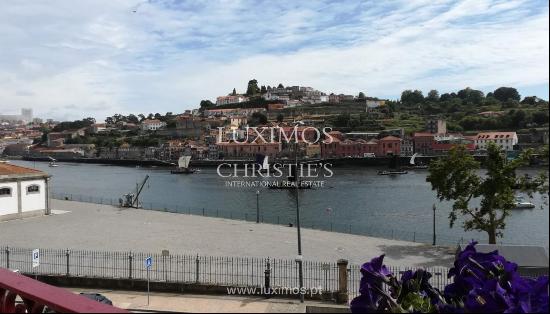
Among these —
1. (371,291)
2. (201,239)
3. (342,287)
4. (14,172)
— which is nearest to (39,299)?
(371,291)

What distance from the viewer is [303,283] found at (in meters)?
13.3

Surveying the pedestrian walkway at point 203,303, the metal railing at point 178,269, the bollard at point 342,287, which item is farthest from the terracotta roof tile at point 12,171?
the bollard at point 342,287

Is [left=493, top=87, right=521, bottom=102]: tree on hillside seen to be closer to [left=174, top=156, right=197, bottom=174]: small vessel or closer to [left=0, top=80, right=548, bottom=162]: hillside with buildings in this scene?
[left=0, top=80, right=548, bottom=162]: hillside with buildings

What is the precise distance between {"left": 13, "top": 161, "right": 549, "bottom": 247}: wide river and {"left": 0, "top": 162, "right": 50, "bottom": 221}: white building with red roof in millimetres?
9765

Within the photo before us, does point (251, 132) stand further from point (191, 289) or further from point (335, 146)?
point (191, 289)

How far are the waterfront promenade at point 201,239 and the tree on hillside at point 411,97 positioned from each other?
162 m

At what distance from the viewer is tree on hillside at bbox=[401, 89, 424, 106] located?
587 feet

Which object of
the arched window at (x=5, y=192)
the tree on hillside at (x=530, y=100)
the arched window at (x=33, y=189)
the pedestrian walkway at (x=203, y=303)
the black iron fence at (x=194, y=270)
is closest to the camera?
the pedestrian walkway at (x=203, y=303)

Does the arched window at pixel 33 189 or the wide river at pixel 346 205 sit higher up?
the arched window at pixel 33 189

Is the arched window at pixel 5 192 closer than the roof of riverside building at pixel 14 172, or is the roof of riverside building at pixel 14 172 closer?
the arched window at pixel 5 192

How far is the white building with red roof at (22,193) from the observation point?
2584 centimetres

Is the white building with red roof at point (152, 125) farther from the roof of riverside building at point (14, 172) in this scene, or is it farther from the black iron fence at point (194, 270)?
the black iron fence at point (194, 270)

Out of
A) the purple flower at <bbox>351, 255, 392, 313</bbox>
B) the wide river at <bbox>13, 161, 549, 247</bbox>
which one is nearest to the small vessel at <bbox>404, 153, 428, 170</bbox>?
the wide river at <bbox>13, 161, 549, 247</bbox>

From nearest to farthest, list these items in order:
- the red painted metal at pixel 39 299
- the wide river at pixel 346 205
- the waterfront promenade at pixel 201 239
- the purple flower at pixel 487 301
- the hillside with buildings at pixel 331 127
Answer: the red painted metal at pixel 39 299
the purple flower at pixel 487 301
the waterfront promenade at pixel 201 239
the wide river at pixel 346 205
the hillside with buildings at pixel 331 127
